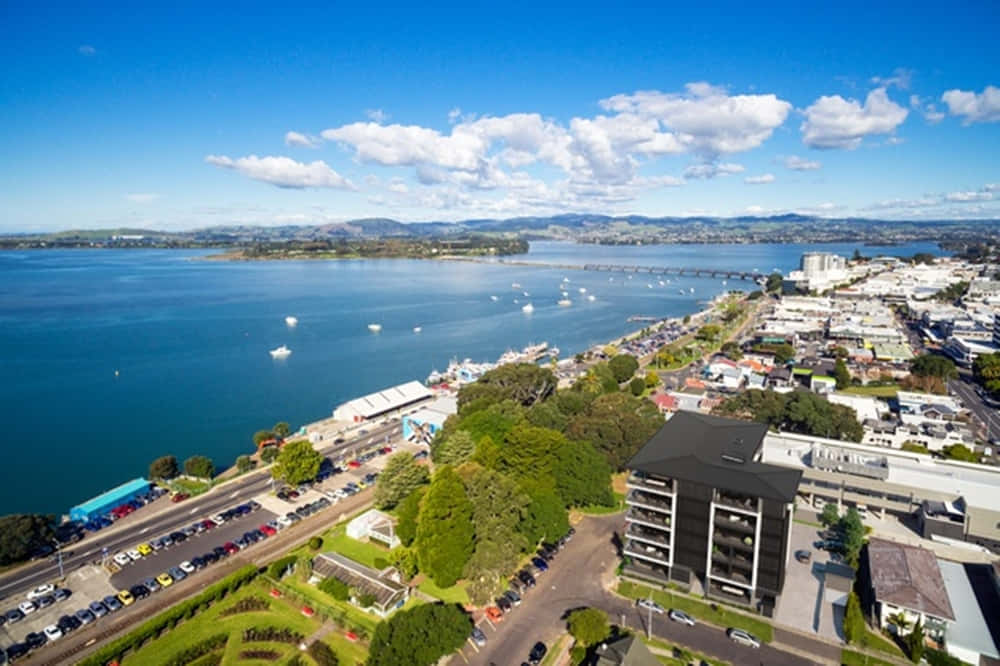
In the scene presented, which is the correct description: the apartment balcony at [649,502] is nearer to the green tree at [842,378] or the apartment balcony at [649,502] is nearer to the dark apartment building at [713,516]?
the dark apartment building at [713,516]

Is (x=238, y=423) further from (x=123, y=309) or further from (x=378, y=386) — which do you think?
(x=123, y=309)

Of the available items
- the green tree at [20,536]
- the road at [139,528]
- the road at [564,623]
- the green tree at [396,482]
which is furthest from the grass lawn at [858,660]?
the green tree at [20,536]

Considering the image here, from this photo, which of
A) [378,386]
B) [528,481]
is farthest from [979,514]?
[378,386]

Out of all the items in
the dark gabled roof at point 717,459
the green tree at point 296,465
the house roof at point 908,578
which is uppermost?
the dark gabled roof at point 717,459

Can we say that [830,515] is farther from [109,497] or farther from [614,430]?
[109,497]

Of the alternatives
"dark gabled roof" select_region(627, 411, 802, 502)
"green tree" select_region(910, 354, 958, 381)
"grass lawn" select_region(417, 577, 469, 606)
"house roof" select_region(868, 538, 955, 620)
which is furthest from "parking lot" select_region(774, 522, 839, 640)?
"green tree" select_region(910, 354, 958, 381)
